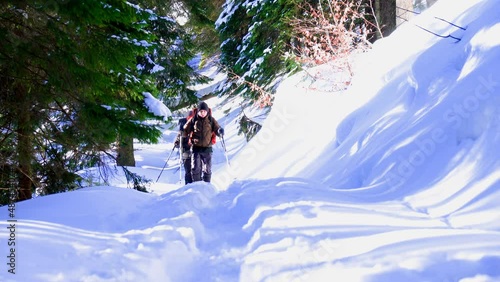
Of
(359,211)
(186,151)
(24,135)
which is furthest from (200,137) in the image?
(359,211)

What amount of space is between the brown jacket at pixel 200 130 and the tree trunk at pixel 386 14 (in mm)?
6194

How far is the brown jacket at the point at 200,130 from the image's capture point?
9.80 m

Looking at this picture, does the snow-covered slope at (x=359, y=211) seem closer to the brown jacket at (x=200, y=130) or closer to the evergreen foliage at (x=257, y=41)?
the brown jacket at (x=200, y=130)

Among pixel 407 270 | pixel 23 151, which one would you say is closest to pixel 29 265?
pixel 407 270

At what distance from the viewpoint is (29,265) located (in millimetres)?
3504

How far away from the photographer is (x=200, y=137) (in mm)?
9797

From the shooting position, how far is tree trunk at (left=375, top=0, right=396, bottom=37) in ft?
42.3

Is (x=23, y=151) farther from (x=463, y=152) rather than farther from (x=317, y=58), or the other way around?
(x=317, y=58)

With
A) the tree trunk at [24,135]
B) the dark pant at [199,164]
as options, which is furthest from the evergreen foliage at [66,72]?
the dark pant at [199,164]

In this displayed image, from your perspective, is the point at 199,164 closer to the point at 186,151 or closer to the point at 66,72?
the point at 186,151

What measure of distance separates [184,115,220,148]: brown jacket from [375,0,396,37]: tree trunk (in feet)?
20.3

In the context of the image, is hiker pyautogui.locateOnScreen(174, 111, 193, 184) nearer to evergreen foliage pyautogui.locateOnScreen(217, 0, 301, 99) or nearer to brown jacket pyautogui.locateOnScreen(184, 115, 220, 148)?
brown jacket pyautogui.locateOnScreen(184, 115, 220, 148)

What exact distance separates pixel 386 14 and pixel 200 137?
7098 mm

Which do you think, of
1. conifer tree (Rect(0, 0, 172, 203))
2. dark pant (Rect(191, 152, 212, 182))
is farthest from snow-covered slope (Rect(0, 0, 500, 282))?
dark pant (Rect(191, 152, 212, 182))
